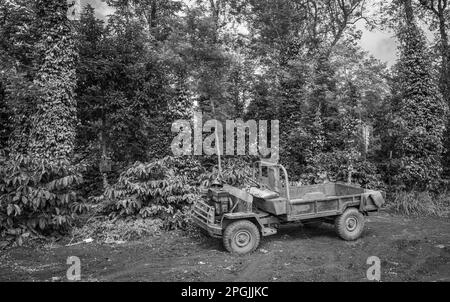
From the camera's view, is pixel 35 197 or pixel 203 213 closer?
pixel 35 197

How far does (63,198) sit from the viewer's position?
316 inches

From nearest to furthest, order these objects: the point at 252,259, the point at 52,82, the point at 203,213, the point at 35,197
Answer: the point at 252,259 < the point at 35,197 < the point at 203,213 < the point at 52,82

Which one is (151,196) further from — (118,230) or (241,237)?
(241,237)

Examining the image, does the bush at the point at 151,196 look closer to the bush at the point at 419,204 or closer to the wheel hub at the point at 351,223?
the wheel hub at the point at 351,223

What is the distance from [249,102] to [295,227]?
9.02m

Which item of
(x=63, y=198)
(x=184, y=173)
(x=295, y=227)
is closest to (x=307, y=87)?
(x=184, y=173)

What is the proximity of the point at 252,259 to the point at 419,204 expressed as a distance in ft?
22.4

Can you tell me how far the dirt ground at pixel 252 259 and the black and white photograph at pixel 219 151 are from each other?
5 centimetres

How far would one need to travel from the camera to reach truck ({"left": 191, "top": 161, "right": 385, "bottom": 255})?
280 inches

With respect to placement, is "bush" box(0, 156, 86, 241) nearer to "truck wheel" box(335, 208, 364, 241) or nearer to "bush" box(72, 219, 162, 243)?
"bush" box(72, 219, 162, 243)

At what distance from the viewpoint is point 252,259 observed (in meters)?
6.78

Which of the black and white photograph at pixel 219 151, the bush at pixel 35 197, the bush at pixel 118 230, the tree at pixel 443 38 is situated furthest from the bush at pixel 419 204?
the bush at pixel 35 197

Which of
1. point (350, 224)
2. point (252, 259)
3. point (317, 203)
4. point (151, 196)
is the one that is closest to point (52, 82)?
point (151, 196)

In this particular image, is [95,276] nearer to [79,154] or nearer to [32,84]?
[32,84]
